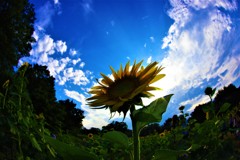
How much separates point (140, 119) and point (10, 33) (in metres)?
16.9

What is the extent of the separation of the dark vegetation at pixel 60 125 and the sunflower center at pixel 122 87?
0.13m

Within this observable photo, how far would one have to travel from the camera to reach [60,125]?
2568 mm

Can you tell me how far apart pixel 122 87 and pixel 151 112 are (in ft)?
0.46

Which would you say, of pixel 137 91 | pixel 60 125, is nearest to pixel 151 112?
pixel 137 91

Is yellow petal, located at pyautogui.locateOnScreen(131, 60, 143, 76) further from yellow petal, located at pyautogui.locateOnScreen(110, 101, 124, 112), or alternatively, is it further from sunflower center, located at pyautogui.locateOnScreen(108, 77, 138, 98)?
yellow petal, located at pyautogui.locateOnScreen(110, 101, 124, 112)

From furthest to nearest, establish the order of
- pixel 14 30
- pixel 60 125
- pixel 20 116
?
1. pixel 14 30
2. pixel 60 125
3. pixel 20 116

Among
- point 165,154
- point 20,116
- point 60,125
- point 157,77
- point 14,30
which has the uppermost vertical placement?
point 14,30

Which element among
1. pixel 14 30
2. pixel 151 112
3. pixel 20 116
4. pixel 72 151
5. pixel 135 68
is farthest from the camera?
pixel 14 30

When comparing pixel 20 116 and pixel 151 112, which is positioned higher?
pixel 20 116

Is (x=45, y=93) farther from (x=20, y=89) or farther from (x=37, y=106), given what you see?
(x=20, y=89)

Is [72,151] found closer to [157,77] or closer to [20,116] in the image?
[157,77]

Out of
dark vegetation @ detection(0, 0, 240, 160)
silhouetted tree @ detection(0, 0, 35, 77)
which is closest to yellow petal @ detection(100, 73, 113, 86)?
dark vegetation @ detection(0, 0, 240, 160)

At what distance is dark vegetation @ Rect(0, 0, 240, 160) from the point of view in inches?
54.7

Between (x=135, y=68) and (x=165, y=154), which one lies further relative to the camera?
(x=135, y=68)
